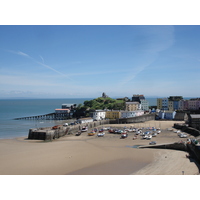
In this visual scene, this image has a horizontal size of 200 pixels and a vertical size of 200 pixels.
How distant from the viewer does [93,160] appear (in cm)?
1905

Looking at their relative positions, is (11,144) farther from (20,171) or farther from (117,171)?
(117,171)

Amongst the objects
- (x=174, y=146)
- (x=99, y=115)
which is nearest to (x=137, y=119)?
(x=99, y=115)

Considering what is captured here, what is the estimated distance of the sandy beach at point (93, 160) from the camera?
52.4 feet

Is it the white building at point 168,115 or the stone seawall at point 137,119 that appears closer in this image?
the stone seawall at point 137,119

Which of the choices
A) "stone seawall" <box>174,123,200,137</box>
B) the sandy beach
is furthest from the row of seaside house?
the sandy beach

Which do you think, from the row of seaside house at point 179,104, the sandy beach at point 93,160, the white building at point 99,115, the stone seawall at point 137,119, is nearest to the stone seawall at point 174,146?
the sandy beach at point 93,160

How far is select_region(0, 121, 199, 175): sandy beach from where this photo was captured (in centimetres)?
1596

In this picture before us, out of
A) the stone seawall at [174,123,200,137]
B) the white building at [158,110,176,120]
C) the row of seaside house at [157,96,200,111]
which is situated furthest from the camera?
the row of seaside house at [157,96,200,111]

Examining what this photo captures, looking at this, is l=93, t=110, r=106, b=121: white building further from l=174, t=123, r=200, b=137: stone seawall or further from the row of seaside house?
the row of seaside house

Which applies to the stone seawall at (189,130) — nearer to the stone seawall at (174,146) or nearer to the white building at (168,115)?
the stone seawall at (174,146)

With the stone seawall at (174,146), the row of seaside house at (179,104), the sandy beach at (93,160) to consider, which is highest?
the row of seaside house at (179,104)

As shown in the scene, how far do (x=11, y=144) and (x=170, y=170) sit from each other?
20277mm

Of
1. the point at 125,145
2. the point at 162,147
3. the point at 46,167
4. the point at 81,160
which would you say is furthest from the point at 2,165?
the point at 162,147

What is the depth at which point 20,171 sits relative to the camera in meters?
16.2
